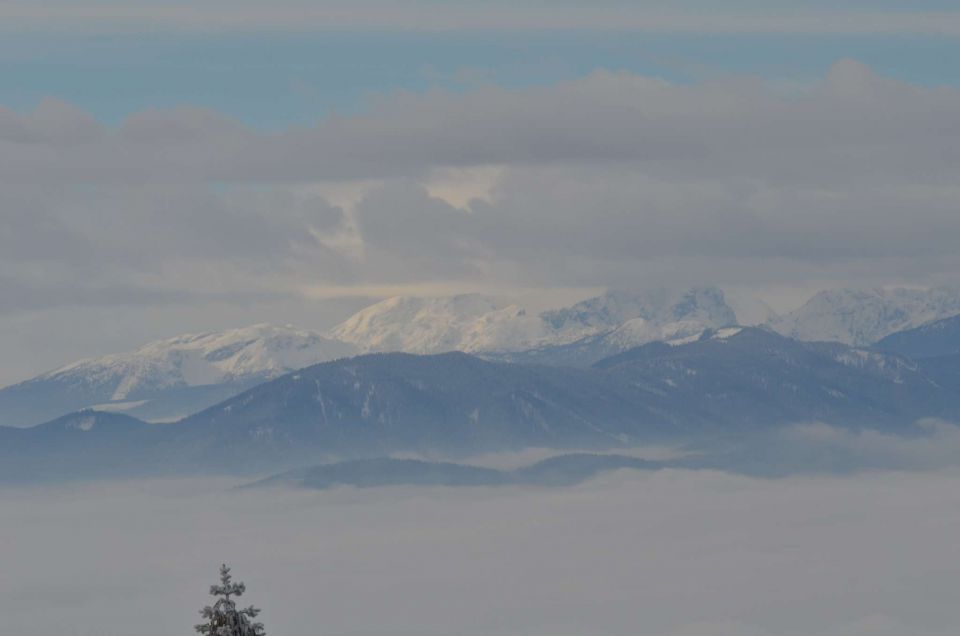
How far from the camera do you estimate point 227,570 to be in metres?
99.3

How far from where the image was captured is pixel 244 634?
320 ft

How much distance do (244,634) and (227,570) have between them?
3173 millimetres
